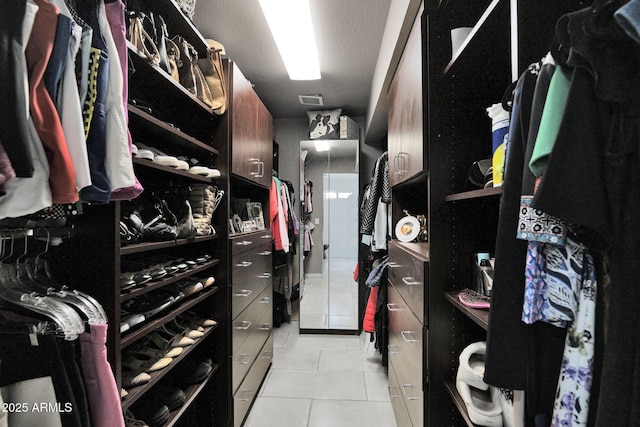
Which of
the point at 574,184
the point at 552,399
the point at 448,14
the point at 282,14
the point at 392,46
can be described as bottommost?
the point at 552,399

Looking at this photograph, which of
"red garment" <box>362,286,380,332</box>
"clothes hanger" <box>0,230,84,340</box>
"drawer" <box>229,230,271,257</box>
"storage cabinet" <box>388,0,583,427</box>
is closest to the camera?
"clothes hanger" <box>0,230,84,340</box>

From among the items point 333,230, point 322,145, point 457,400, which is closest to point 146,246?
point 457,400

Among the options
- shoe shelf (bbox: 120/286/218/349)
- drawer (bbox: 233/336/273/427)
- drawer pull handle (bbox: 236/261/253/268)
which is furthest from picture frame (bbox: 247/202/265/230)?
drawer (bbox: 233/336/273/427)

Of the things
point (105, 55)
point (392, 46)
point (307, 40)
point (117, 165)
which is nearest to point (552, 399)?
point (117, 165)

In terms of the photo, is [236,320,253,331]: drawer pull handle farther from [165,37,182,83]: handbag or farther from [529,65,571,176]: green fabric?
[529,65,571,176]: green fabric

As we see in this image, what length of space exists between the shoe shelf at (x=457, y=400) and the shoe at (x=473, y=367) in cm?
9

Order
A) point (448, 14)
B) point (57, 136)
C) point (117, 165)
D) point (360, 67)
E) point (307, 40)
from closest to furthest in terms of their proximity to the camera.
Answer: point (57, 136) → point (117, 165) → point (448, 14) → point (307, 40) → point (360, 67)

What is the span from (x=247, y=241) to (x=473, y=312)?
136 centimetres

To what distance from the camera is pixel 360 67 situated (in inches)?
97.3

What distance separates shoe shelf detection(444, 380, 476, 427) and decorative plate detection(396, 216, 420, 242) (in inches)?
31.3

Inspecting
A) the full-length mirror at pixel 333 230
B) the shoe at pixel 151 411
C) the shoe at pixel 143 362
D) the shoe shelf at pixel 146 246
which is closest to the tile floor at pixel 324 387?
the full-length mirror at pixel 333 230

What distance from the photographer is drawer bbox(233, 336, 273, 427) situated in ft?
5.59

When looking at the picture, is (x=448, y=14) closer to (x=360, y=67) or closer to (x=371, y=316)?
(x=360, y=67)

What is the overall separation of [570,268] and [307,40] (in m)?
2.03
